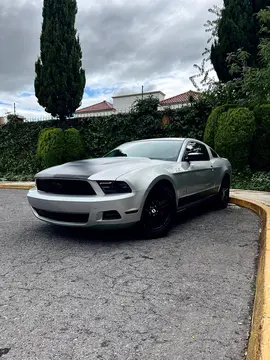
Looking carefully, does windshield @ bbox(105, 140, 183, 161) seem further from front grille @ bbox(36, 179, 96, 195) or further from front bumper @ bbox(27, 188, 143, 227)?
front grille @ bbox(36, 179, 96, 195)

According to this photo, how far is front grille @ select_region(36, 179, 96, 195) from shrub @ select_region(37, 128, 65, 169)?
27.2 ft

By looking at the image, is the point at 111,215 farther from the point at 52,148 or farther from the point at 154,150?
the point at 52,148

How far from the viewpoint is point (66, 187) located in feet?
13.0

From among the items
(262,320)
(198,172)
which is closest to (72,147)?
(198,172)

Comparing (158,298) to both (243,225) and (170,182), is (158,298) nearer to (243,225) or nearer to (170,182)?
(170,182)

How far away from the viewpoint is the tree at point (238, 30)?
11.5m

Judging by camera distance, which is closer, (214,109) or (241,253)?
(241,253)

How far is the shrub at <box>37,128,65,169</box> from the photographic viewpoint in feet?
40.3

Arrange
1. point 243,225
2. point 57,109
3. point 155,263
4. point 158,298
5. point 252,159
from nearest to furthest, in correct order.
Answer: point 158,298 < point 155,263 < point 243,225 < point 252,159 < point 57,109

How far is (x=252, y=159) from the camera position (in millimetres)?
10156

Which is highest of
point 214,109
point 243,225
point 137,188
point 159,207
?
point 214,109

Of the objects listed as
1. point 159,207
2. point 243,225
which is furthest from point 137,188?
point 243,225

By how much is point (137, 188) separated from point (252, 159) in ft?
24.1

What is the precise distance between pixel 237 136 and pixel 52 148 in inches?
264
